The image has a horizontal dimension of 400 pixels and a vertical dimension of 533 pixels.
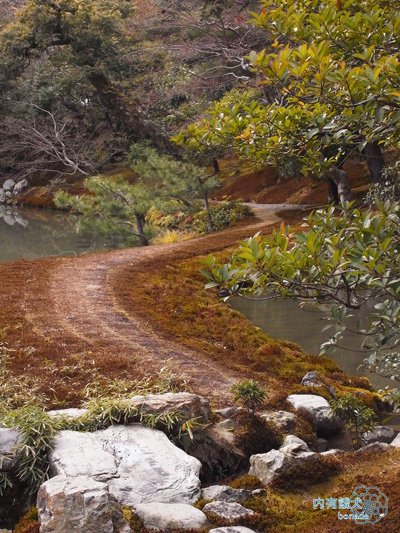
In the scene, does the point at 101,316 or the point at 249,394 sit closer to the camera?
the point at 249,394

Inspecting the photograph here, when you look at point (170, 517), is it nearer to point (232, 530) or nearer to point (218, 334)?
point (232, 530)

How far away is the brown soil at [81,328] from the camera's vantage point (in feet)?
22.5

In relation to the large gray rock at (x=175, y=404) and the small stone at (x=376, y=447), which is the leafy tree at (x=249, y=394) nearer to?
the large gray rock at (x=175, y=404)

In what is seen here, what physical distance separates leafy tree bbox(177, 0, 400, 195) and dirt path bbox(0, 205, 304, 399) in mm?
3623

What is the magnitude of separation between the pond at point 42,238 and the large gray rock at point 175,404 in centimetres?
1304

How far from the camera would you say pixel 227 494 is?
4617mm

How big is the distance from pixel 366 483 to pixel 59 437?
2.32 metres

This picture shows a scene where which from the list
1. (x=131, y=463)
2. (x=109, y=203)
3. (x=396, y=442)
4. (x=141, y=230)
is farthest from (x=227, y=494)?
(x=141, y=230)

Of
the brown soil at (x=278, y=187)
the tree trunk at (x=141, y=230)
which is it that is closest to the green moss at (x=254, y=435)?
the tree trunk at (x=141, y=230)

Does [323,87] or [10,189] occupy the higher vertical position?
[323,87]

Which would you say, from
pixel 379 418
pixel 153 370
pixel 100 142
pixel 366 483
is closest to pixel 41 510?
pixel 366 483

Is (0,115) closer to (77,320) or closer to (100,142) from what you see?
(100,142)

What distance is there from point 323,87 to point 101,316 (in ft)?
21.8

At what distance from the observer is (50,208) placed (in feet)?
102
